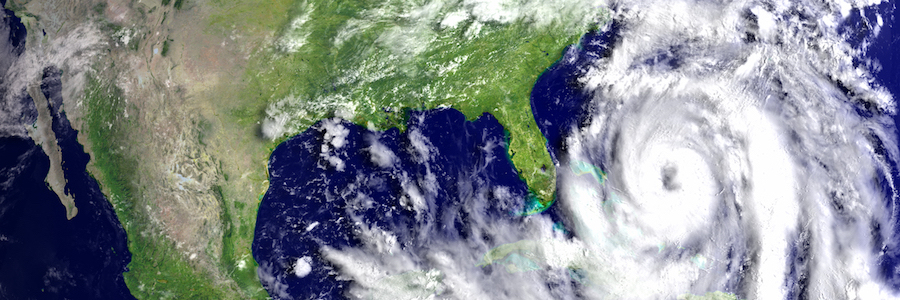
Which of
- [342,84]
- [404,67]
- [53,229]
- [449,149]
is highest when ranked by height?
[404,67]

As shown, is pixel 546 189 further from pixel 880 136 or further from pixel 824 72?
pixel 880 136

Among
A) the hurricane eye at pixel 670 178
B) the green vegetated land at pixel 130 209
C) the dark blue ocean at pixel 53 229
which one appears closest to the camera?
the hurricane eye at pixel 670 178

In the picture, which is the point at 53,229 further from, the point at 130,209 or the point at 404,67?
the point at 404,67

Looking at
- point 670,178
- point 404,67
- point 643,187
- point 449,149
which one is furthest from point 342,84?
point 670,178

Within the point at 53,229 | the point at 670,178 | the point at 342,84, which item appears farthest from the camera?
the point at 342,84

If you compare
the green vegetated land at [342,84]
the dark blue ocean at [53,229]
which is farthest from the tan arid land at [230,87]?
the dark blue ocean at [53,229]

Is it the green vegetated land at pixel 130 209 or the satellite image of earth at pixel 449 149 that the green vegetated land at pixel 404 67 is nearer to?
the satellite image of earth at pixel 449 149

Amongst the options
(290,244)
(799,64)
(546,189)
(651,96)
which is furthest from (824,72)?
(290,244)
